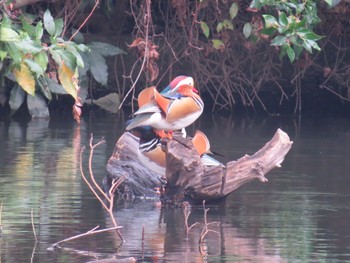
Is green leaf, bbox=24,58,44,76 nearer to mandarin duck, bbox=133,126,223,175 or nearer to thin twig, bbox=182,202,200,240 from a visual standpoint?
mandarin duck, bbox=133,126,223,175

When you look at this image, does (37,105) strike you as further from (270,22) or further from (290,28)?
(290,28)

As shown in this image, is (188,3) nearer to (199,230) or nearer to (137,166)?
(137,166)

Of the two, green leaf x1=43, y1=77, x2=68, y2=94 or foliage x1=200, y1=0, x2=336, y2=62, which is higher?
foliage x1=200, y1=0, x2=336, y2=62

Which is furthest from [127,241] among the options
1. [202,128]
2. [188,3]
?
[188,3]

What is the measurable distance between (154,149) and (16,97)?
4.01 metres

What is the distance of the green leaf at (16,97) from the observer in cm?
1037

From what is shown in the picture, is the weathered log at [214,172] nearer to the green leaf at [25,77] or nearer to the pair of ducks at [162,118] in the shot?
the pair of ducks at [162,118]

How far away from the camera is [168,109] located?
6.47 metres

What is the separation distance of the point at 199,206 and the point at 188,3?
4951mm

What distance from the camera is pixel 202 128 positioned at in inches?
420

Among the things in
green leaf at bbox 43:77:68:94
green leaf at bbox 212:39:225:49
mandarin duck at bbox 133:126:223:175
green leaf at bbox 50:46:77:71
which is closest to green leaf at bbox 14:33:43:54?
green leaf at bbox 50:46:77:71

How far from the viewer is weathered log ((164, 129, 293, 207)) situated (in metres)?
6.42

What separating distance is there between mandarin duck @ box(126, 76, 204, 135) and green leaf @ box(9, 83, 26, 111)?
392 cm

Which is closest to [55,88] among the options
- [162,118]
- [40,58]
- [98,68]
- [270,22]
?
[98,68]
